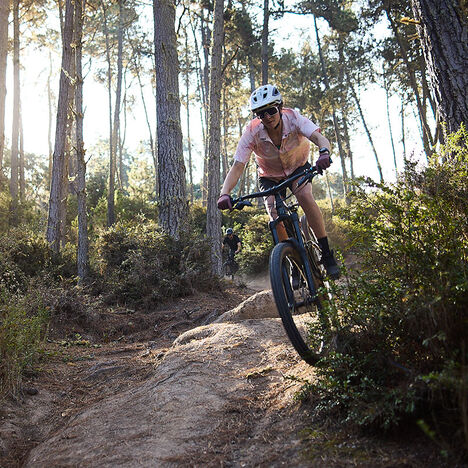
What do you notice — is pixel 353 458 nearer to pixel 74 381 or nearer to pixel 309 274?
pixel 309 274

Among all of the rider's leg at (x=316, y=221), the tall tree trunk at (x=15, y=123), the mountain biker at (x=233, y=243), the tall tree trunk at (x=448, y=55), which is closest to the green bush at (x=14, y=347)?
the rider's leg at (x=316, y=221)

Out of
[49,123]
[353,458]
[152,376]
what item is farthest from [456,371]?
[49,123]

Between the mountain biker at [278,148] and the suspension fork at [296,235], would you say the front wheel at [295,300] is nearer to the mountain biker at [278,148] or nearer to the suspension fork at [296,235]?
the suspension fork at [296,235]

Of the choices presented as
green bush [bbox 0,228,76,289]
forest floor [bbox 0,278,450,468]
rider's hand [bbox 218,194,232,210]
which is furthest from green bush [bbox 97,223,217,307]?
rider's hand [bbox 218,194,232,210]

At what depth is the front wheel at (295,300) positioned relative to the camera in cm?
287

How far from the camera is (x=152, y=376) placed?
4.07m

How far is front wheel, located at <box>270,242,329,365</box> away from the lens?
9.42 feet

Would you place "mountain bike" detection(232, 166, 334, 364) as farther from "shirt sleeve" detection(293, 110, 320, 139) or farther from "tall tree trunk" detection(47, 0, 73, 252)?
"tall tree trunk" detection(47, 0, 73, 252)

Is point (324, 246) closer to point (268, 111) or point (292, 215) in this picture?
point (292, 215)

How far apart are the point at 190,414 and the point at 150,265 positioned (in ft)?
19.9

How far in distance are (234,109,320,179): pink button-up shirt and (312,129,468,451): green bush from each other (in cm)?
113

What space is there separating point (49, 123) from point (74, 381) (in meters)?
38.1

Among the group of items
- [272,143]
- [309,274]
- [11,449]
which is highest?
[272,143]

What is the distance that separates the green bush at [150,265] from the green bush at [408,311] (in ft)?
20.0
